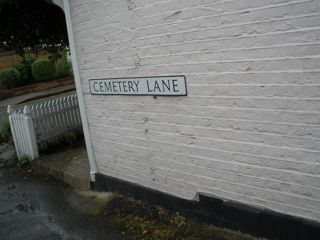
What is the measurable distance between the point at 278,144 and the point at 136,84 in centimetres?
190

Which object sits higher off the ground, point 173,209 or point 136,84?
point 136,84

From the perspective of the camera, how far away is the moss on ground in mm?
4324

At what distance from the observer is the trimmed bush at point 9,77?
1969 centimetres

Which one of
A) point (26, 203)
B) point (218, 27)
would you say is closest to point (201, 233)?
point (218, 27)

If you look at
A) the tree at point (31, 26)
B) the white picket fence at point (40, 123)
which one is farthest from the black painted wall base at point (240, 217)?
the tree at point (31, 26)

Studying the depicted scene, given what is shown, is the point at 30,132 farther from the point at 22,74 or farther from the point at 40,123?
the point at 22,74

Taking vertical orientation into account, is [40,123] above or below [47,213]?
above

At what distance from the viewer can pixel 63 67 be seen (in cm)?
2166

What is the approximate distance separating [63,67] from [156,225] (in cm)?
1810

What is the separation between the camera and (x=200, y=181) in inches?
174

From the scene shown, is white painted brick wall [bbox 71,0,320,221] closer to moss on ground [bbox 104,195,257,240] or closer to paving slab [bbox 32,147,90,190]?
moss on ground [bbox 104,195,257,240]

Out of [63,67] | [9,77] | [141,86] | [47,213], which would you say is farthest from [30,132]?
[63,67]

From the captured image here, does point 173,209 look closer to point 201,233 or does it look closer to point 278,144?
point 201,233

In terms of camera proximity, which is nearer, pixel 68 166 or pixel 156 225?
pixel 156 225
